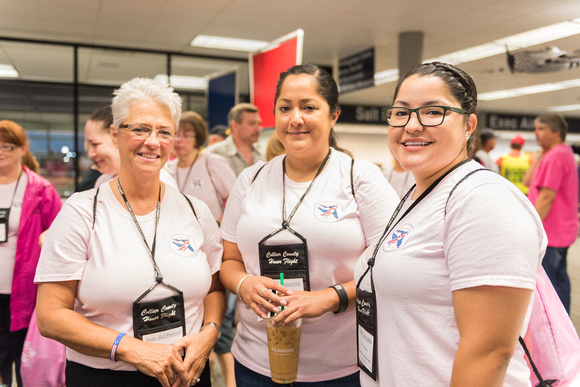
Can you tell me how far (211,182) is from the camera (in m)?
3.66

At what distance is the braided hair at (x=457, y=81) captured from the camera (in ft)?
3.50

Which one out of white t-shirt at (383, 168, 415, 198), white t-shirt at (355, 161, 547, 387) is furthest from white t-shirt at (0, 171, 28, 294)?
white t-shirt at (383, 168, 415, 198)

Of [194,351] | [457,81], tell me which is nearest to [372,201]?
[457,81]

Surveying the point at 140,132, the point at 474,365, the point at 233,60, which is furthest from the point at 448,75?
the point at 233,60

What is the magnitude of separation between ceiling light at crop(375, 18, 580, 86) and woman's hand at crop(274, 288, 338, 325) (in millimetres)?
4958

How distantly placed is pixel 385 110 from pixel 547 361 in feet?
2.38

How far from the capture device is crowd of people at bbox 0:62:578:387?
898 millimetres

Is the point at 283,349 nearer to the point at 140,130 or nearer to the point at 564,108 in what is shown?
the point at 140,130

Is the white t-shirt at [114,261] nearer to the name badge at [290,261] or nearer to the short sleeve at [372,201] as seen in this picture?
the name badge at [290,261]

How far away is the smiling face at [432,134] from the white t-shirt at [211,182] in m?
2.61

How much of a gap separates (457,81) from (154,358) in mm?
1126

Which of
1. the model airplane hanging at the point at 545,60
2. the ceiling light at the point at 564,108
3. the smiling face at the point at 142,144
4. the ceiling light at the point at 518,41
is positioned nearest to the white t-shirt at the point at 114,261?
the smiling face at the point at 142,144

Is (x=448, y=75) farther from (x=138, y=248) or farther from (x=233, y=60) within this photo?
(x=233, y=60)

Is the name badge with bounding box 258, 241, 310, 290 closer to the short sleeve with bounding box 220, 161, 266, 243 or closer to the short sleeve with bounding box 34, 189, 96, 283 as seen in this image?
the short sleeve with bounding box 220, 161, 266, 243
